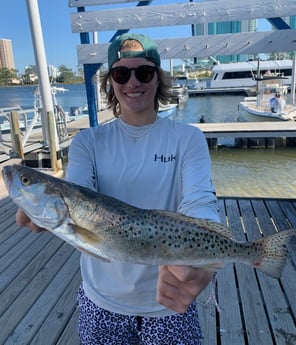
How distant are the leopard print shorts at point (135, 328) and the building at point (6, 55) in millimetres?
70111

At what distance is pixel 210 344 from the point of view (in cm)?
262

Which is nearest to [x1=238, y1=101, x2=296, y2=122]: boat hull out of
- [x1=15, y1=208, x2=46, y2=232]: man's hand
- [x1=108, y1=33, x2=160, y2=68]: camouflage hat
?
[x1=108, y1=33, x2=160, y2=68]: camouflage hat

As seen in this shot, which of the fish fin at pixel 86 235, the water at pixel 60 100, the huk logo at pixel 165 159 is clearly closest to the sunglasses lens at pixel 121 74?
the huk logo at pixel 165 159

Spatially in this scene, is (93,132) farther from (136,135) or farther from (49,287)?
(49,287)

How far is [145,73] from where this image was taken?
1.73 metres

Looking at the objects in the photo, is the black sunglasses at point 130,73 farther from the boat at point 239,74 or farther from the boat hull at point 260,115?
the boat at point 239,74

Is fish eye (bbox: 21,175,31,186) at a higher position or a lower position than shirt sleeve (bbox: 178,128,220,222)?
higher

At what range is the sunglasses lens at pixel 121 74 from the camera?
1.71 m

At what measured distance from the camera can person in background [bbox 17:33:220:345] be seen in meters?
1.64

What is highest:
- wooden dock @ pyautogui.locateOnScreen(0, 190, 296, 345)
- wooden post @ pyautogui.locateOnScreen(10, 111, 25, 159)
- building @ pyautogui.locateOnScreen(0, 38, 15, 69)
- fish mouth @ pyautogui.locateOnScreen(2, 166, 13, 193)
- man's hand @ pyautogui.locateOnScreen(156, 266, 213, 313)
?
building @ pyautogui.locateOnScreen(0, 38, 15, 69)

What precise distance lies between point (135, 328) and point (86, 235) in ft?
2.14

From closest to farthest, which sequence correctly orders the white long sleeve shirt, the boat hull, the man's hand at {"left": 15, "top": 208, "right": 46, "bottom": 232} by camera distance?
the man's hand at {"left": 15, "top": 208, "right": 46, "bottom": 232} → the white long sleeve shirt → the boat hull

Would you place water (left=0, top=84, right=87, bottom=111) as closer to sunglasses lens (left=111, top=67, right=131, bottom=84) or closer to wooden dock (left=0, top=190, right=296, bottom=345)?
wooden dock (left=0, top=190, right=296, bottom=345)

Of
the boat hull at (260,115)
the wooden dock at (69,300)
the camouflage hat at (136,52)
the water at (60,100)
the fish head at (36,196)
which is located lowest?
the water at (60,100)
